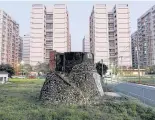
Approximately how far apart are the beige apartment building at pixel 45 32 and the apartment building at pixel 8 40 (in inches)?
301

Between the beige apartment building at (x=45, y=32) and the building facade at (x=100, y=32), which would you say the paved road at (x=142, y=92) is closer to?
the building facade at (x=100, y=32)

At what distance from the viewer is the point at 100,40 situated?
62906 millimetres

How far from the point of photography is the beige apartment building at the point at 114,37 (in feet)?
204

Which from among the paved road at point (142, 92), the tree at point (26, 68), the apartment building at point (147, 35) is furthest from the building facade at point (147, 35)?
the paved road at point (142, 92)

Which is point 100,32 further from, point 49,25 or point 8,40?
point 8,40

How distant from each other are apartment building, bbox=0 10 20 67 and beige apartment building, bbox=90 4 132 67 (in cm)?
2361

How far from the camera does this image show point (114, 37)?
65.8m

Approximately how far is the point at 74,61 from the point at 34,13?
57.1 metres

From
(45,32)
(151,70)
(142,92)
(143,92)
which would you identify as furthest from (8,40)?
(143,92)

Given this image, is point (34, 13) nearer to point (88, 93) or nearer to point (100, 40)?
point (100, 40)

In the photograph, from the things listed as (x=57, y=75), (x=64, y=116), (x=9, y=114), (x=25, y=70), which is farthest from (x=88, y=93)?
(x=25, y=70)

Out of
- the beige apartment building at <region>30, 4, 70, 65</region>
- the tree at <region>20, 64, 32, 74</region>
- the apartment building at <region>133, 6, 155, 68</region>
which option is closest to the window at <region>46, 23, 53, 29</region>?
the beige apartment building at <region>30, 4, 70, 65</region>

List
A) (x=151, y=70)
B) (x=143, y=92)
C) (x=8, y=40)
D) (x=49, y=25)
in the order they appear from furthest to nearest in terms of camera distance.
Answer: (x=8, y=40) → (x=49, y=25) → (x=151, y=70) → (x=143, y=92)

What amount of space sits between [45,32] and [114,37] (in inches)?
761
